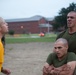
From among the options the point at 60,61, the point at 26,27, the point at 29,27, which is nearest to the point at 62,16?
the point at 60,61

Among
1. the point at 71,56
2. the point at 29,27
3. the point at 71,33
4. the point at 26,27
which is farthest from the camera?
the point at 26,27

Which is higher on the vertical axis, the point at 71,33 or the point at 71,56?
the point at 71,33

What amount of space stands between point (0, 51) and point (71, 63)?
3.25 feet

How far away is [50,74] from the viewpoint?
3.94 m

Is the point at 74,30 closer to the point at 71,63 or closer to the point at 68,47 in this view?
the point at 68,47

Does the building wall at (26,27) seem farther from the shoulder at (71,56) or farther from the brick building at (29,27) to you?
the shoulder at (71,56)

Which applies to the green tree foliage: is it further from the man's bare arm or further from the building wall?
the man's bare arm

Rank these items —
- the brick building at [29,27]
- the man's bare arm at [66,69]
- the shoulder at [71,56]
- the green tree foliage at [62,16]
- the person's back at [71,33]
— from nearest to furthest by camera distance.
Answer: the man's bare arm at [66,69] < the shoulder at [71,56] < the person's back at [71,33] < the green tree foliage at [62,16] < the brick building at [29,27]

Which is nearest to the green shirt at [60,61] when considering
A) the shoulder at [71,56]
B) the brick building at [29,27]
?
the shoulder at [71,56]

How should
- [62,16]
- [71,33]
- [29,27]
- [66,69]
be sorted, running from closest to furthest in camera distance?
[66,69] → [71,33] → [62,16] → [29,27]

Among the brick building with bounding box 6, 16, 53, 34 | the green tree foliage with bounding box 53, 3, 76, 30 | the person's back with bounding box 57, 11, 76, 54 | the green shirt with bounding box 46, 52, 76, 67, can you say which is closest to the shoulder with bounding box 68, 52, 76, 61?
the green shirt with bounding box 46, 52, 76, 67

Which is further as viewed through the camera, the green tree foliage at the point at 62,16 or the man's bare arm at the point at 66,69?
the green tree foliage at the point at 62,16

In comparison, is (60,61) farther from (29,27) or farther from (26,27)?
(26,27)

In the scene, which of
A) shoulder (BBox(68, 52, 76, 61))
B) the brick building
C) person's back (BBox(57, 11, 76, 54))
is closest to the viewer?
shoulder (BBox(68, 52, 76, 61))
